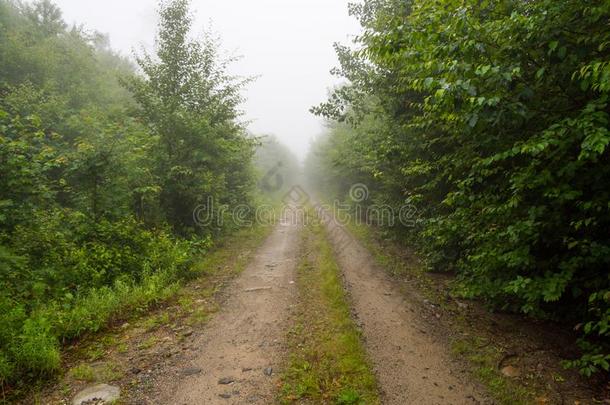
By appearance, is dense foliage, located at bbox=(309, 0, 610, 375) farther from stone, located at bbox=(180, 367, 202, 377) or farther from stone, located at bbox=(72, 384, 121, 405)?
stone, located at bbox=(72, 384, 121, 405)

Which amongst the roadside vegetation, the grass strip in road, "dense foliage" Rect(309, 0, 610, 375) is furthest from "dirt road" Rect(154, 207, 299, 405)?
"dense foliage" Rect(309, 0, 610, 375)

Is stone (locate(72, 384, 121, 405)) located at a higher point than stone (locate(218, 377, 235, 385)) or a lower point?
lower

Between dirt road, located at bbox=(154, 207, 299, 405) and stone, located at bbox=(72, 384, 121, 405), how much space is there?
2.11 feet

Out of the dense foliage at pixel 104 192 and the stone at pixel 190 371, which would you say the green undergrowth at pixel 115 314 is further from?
the stone at pixel 190 371

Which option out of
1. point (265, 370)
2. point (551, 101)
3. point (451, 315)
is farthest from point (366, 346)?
point (551, 101)

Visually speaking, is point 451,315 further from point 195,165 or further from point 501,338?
point 195,165

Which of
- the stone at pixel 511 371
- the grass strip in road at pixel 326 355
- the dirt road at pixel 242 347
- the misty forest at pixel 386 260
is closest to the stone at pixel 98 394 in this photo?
the misty forest at pixel 386 260

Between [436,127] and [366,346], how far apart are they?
18.1 ft

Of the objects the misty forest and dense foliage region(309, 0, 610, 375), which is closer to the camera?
dense foliage region(309, 0, 610, 375)

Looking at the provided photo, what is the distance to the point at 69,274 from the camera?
746 cm

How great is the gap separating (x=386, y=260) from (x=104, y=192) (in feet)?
29.4

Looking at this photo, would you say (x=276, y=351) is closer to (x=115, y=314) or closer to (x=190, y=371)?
(x=190, y=371)

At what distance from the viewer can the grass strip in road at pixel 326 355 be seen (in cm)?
466

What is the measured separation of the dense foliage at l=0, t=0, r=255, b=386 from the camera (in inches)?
248
